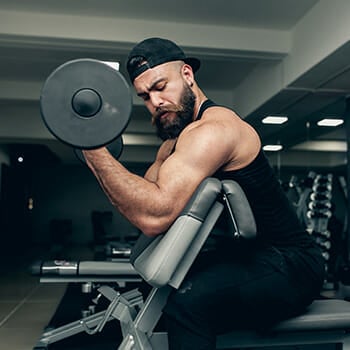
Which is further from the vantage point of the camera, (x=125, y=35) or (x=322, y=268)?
(x=125, y=35)

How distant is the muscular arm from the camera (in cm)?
89

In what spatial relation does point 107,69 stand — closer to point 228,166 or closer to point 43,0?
point 228,166

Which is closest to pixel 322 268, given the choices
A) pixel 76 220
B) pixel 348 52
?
pixel 348 52

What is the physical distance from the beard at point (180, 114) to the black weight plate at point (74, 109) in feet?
0.96

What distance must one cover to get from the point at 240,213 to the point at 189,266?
A: 139 mm

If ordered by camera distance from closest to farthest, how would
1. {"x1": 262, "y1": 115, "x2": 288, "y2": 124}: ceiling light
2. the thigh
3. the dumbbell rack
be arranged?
the thigh
the dumbbell rack
{"x1": 262, "y1": 115, "x2": 288, "y2": 124}: ceiling light

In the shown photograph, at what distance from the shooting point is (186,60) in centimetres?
116

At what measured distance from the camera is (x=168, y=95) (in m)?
1.10

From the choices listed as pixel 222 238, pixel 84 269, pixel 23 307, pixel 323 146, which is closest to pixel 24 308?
Answer: pixel 23 307

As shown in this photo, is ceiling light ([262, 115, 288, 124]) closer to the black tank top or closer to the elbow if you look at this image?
the black tank top

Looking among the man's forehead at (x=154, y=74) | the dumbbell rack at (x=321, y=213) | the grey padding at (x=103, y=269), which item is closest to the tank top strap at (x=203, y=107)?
the man's forehead at (x=154, y=74)

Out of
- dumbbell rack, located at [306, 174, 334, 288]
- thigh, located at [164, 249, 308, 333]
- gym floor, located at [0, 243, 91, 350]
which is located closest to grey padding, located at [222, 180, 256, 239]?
thigh, located at [164, 249, 308, 333]

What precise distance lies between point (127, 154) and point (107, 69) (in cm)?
794

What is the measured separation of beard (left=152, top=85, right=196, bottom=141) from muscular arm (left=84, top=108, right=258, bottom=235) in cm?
16
